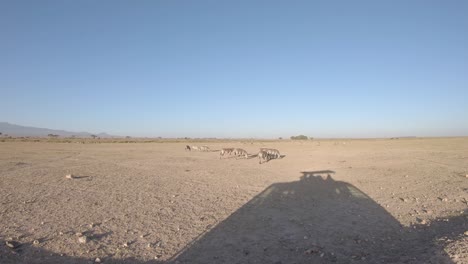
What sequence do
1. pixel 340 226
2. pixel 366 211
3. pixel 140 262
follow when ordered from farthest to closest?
pixel 366 211
pixel 340 226
pixel 140 262

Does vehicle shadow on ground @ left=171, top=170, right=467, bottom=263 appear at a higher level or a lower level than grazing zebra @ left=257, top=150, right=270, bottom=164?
lower

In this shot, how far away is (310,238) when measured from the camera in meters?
8.12

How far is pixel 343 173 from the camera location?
19375 mm

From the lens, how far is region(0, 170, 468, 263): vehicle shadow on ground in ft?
22.4

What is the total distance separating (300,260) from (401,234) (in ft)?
10.1

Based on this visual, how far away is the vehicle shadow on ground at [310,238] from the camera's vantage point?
6816 mm

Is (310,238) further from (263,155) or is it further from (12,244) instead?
(263,155)

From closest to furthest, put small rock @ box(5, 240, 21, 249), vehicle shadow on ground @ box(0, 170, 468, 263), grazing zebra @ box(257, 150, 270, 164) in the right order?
1. vehicle shadow on ground @ box(0, 170, 468, 263)
2. small rock @ box(5, 240, 21, 249)
3. grazing zebra @ box(257, 150, 270, 164)

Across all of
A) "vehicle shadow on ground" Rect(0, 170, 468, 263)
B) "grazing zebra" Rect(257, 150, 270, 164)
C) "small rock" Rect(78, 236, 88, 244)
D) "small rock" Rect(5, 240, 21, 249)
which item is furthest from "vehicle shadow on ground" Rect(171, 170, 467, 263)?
"grazing zebra" Rect(257, 150, 270, 164)

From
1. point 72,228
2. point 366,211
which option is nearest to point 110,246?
point 72,228

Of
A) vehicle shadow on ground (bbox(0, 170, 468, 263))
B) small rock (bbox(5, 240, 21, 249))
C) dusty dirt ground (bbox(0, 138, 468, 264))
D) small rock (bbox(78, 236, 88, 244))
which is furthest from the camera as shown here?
small rock (bbox(78, 236, 88, 244))

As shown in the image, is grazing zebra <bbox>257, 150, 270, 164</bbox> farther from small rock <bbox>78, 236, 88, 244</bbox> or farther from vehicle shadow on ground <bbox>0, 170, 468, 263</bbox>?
small rock <bbox>78, 236, 88, 244</bbox>

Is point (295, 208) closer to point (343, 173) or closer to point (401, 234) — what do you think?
point (401, 234)

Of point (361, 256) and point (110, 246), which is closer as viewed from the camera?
A: point (361, 256)
